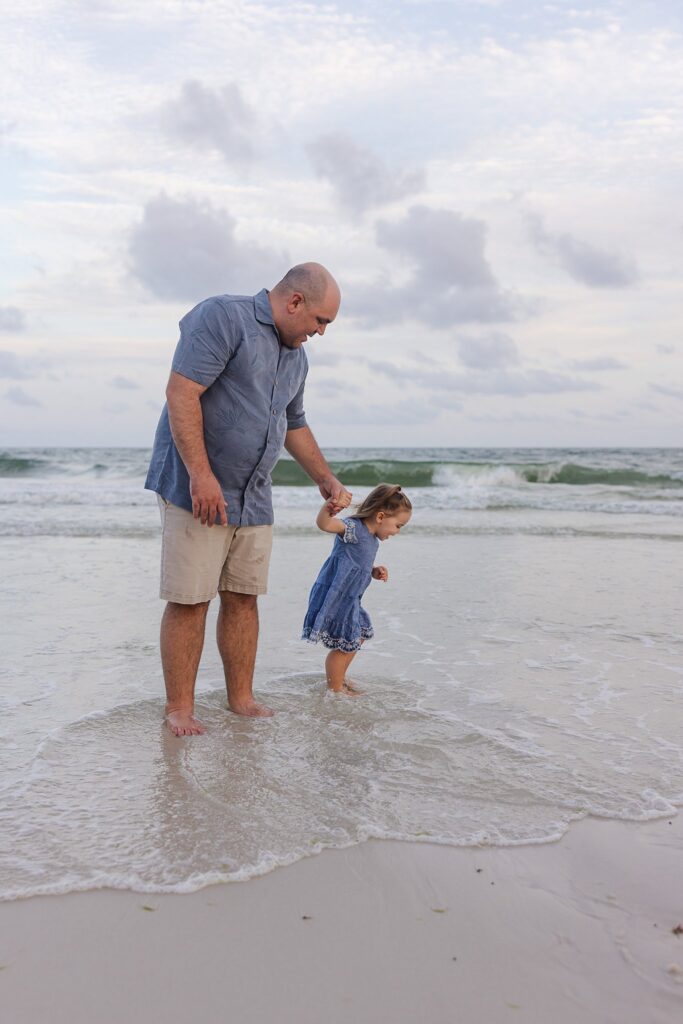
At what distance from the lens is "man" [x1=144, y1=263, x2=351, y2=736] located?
343 cm

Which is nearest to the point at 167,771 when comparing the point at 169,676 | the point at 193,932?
the point at 169,676

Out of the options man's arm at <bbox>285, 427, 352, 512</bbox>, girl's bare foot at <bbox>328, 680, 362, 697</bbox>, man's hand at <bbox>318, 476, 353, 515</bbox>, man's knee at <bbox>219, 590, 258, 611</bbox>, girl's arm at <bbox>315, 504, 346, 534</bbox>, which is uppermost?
man's arm at <bbox>285, 427, 352, 512</bbox>

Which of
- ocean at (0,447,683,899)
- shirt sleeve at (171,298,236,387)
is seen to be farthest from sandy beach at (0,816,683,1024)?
shirt sleeve at (171,298,236,387)

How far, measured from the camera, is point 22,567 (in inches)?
322

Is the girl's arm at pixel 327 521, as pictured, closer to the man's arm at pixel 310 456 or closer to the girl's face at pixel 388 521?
the man's arm at pixel 310 456

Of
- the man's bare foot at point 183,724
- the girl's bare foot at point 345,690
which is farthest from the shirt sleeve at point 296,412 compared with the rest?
the man's bare foot at point 183,724

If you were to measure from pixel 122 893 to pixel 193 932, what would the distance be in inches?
10.9

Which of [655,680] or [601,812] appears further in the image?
[655,680]

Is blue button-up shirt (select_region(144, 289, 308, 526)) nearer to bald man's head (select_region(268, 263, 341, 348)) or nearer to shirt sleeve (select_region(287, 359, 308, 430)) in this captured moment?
bald man's head (select_region(268, 263, 341, 348))

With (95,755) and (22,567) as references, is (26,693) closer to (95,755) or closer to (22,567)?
(95,755)

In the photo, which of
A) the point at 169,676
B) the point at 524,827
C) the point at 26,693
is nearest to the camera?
the point at 524,827

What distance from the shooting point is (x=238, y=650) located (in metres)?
3.96

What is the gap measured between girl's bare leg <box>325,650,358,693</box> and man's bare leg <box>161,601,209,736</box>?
0.81 metres

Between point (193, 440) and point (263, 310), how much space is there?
613 mm
